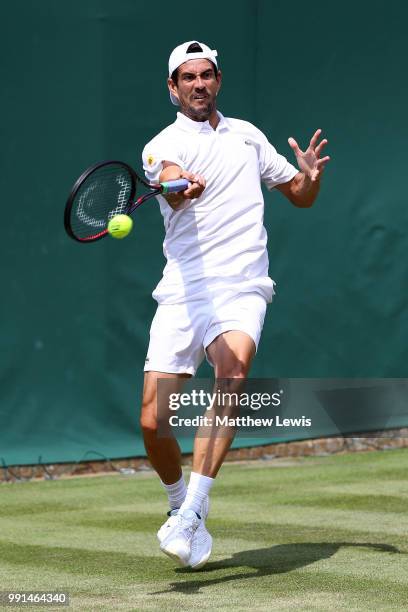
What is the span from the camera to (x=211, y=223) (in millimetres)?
5176

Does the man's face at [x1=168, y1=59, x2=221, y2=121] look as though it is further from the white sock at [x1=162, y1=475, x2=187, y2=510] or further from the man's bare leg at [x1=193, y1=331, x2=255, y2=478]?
the white sock at [x1=162, y1=475, x2=187, y2=510]

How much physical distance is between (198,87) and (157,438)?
1.33m

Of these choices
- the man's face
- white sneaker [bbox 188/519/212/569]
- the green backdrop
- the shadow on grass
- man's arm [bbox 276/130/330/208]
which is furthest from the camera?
the green backdrop

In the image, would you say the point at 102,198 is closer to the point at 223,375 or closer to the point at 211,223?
the point at 211,223

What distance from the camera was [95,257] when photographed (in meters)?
8.08

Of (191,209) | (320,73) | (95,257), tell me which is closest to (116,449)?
(95,257)

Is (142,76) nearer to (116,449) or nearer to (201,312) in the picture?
(116,449)

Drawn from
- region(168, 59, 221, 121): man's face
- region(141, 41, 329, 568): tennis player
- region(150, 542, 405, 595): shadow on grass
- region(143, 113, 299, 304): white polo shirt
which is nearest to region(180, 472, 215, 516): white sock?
region(141, 41, 329, 568): tennis player

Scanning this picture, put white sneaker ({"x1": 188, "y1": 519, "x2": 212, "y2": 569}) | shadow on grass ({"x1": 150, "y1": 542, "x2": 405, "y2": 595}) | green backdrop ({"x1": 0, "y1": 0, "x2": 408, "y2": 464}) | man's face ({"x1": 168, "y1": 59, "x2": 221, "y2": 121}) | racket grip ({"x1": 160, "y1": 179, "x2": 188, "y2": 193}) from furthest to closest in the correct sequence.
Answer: green backdrop ({"x1": 0, "y1": 0, "x2": 408, "y2": 464}) → man's face ({"x1": 168, "y1": 59, "x2": 221, "y2": 121}) → white sneaker ({"x1": 188, "y1": 519, "x2": 212, "y2": 569}) → shadow on grass ({"x1": 150, "y1": 542, "x2": 405, "y2": 595}) → racket grip ({"x1": 160, "y1": 179, "x2": 188, "y2": 193})

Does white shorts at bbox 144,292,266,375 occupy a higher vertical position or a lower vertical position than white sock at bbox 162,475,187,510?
higher

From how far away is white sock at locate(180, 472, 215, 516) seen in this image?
495 cm

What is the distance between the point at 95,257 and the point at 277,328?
135 cm

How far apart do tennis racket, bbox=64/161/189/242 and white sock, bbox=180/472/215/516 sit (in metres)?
0.93

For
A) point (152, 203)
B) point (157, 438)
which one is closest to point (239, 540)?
point (157, 438)
